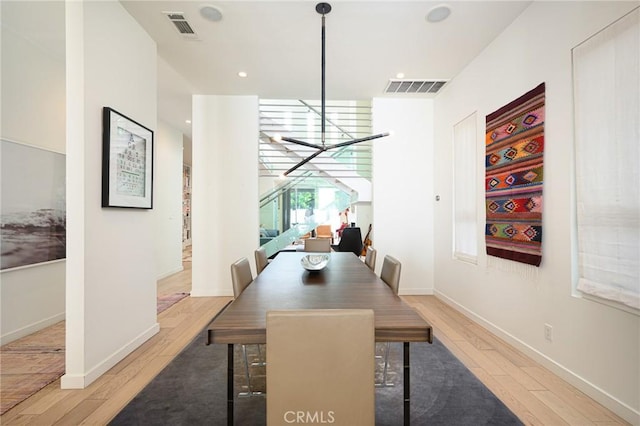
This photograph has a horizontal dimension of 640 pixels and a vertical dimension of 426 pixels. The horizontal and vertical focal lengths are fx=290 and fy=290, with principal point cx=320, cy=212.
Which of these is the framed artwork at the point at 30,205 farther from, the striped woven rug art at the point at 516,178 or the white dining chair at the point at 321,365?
the striped woven rug art at the point at 516,178

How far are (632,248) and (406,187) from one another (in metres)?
2.89

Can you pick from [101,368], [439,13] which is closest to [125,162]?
[101,368]

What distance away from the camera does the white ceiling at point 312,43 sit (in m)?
2.50

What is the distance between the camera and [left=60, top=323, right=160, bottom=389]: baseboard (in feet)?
6.68

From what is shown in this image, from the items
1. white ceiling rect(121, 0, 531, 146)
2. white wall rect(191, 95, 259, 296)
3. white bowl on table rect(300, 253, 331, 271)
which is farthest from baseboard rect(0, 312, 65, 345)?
white ceiling rect(121, 0, 531, 146)

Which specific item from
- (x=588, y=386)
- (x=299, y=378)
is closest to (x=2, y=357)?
(x=299, y=378)

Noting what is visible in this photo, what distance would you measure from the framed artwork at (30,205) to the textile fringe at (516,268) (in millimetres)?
4710

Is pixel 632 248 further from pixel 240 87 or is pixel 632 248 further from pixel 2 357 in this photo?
pixel 2 357

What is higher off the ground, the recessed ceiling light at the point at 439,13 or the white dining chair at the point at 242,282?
the recessed ceiling light at the point at 439,13

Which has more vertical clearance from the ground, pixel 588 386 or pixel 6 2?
pixel 6 2

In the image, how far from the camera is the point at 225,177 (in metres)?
4.44

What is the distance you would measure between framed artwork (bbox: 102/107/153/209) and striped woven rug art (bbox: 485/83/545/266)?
11.2 ft

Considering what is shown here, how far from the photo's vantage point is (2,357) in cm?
247

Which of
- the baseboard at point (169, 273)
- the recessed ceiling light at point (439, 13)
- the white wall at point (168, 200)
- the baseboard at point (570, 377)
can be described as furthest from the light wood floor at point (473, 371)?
the recessed ceiling light at point (439, 13)
